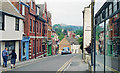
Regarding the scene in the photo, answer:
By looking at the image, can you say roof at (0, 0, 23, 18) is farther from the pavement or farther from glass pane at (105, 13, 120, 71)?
glass pane at (105, 13, 120, 71)

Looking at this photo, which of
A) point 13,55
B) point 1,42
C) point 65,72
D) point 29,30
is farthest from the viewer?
point 29,30

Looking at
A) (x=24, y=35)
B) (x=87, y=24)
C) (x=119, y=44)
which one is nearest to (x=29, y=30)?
(x=24, y=35)

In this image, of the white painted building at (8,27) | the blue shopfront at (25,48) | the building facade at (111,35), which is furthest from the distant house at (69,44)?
the building facade at (111,35)

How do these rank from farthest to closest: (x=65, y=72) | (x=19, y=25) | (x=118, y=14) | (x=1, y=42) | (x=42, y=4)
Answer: (x=42, y=4) < (x=19, y=25) < (x=1, y=42) < (x=65, y=72) < (x=118, y=14)

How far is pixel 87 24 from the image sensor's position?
85.8 ft

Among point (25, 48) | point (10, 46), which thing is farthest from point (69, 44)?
point (10, 46)

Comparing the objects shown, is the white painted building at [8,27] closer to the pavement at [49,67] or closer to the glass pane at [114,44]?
the pavement at [49,67]

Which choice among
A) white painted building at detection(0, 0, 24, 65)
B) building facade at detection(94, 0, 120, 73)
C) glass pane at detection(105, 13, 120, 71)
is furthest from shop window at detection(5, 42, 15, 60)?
glass pane at detection(105, 13, 120, 71)

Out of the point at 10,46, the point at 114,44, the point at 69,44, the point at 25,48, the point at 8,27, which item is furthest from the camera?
the point at 69,44

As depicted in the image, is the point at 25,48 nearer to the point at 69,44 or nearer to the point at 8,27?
the point at 8,27

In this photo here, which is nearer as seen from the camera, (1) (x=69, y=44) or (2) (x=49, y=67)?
(2) (x=49, y=67)

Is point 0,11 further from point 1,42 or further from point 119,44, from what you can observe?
point 119,44

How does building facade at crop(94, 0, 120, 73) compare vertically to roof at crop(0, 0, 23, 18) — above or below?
below

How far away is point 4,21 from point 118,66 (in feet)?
45.6
